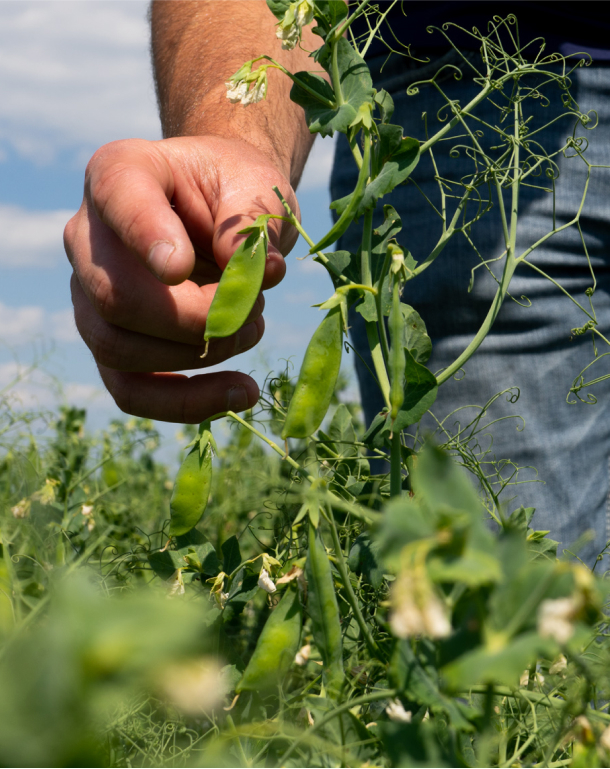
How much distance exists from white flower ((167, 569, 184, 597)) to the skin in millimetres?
282

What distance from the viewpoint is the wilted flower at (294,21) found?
0.55 m

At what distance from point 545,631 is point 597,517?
55.8 inches

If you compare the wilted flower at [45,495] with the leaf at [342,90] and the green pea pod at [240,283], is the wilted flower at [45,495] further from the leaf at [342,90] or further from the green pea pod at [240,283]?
the leaf at [342,90]

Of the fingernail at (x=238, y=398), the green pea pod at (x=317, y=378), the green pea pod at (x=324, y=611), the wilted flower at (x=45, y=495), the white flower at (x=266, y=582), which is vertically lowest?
the wilted flower at (x=45, y=495)

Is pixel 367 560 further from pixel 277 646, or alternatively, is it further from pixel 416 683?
pixel 416 683

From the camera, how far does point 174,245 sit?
772 mm

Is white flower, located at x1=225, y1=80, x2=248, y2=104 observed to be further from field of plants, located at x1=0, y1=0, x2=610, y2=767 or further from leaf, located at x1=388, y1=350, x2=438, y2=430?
leaf, located at x1=388, y1=350, x2=438, y2=430

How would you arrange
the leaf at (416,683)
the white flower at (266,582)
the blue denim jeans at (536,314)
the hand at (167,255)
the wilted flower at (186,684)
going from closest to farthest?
1. the wilted flower at (186,684)
2. the leaf at (416,683)
3. the white flower at (266,582)
4. the hand at (167,255)
5. the blue denim jeans at (536,314)

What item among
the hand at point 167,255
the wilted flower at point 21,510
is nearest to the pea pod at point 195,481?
the hand at point 167,255

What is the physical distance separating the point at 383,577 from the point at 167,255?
16.9 inches

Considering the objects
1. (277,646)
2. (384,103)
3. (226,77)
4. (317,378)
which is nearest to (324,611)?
(277,646)

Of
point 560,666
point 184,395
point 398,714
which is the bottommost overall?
point 184,395

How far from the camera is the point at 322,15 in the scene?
57 centimetres

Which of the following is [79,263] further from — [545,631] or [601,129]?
[601,129]
